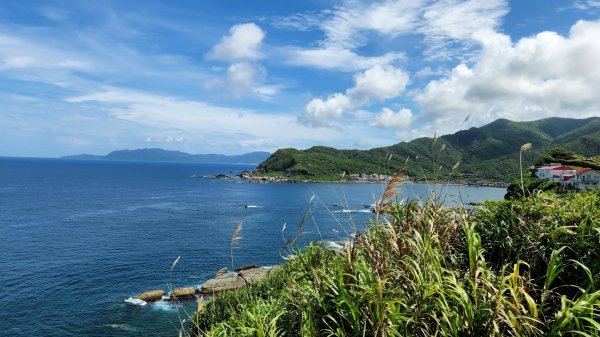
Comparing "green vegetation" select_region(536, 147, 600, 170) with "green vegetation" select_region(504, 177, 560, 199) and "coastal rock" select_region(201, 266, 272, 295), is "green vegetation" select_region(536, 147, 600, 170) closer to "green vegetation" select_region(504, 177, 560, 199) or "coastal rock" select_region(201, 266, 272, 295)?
"green vegetation" select_region(504, 177, 560, 199)

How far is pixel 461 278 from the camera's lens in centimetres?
648

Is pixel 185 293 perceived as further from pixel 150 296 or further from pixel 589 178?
pixel 589 178

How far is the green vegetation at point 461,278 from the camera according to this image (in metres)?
5.00

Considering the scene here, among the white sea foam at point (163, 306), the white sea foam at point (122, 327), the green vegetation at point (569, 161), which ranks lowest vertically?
the white sea foam at point (163, 306)

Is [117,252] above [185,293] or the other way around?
above

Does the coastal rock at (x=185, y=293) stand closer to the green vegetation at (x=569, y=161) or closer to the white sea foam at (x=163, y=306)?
the white sea foam at (x=163, y=306)

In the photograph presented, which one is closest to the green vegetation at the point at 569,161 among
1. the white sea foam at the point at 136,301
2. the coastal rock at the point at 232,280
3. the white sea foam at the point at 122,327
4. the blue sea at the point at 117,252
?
the blue sea at the point at 117,252

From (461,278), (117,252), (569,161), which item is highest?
(569,161)

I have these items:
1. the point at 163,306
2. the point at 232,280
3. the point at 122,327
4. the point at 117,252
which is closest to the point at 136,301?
the point at 163,306

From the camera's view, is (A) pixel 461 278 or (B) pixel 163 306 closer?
(A) pixel 461 278

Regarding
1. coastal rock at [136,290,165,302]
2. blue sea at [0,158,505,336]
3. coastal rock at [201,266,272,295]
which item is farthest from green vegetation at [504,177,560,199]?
coastal rock at [136,290,165,302]

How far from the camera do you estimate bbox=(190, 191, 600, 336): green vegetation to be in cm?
500

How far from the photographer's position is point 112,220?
260ft

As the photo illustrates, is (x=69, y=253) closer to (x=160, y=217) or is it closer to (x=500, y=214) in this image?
(x=160, y=217)
